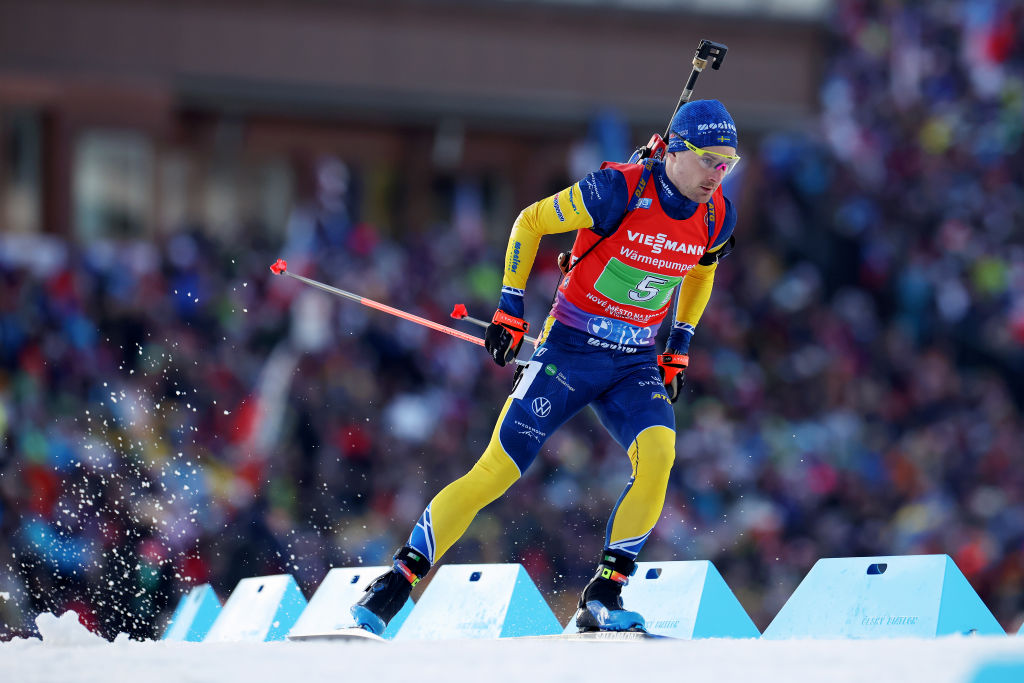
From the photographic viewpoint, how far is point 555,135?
2067cm

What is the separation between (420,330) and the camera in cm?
1496

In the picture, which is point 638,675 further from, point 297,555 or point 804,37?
point 804,37

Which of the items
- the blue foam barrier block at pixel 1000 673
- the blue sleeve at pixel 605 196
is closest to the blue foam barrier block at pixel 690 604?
the blue sleeve at pixel 605 196

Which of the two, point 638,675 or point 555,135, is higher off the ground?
point 555,135

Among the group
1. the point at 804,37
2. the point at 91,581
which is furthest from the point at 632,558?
the point at 804,37

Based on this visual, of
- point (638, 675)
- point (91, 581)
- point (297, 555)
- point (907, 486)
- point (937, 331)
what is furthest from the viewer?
point (937, 331)

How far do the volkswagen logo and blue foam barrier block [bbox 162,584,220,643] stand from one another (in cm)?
303

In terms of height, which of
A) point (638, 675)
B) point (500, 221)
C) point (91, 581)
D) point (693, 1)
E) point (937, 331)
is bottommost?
point (638, 675)

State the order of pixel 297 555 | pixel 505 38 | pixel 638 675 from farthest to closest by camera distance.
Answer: pixel 505 38 → pixel 297 555 → pixel 638 675

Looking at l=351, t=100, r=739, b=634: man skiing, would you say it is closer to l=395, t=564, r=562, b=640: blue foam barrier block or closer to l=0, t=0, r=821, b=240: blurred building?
l=395, t=564, r=562, b=640: blue foam barrier block

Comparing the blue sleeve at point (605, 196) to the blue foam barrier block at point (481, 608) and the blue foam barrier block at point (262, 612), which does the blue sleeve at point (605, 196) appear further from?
Answer: the blue foam barrier block at point (262, 612)

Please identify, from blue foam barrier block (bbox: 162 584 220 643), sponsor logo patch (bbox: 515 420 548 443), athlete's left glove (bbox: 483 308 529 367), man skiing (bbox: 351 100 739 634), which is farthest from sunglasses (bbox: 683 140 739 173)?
blue foam barrier block (bbox: 162 584 220 643)

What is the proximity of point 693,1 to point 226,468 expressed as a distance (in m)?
12.1

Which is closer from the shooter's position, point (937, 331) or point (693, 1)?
point (937, 331)
